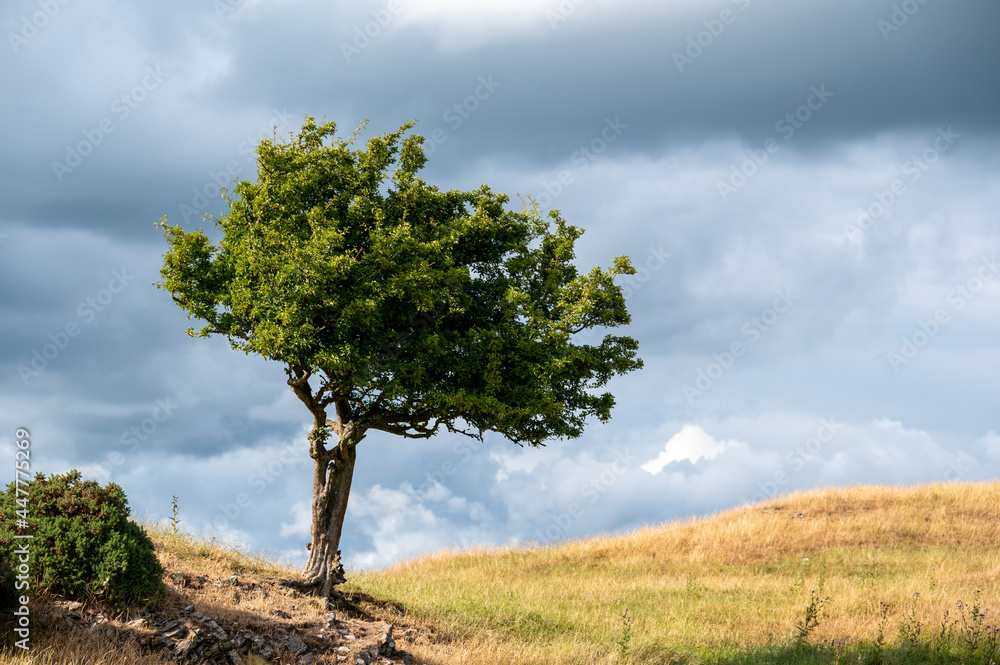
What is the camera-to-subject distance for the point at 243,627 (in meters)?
14.1

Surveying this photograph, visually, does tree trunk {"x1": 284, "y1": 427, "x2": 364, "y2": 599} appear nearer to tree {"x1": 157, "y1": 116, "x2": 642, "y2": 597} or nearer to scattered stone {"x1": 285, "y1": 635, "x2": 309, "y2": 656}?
tree {"x1": 157, "y1": 116, "x2": 642, "y2": 597}

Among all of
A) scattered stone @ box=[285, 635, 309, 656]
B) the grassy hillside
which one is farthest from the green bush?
the grassy hillside

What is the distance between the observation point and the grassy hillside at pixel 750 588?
16938mm

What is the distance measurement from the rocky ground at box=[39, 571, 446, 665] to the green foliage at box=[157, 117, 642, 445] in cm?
404

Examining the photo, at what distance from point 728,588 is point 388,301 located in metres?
15.2

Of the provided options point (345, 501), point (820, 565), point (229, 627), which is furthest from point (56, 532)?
point (820, 565)

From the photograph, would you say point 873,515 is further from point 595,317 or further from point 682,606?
point 595,317

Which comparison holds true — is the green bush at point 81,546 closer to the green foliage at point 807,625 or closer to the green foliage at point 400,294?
the green foliage at point 400,294

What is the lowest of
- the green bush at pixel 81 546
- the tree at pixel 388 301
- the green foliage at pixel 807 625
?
the green foliage at pixel 807 625

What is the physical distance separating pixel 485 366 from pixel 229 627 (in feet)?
24.4

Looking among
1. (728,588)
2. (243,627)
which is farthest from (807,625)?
(243,627)

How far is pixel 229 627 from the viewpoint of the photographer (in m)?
13.9

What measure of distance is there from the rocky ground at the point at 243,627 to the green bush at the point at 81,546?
1.14ft

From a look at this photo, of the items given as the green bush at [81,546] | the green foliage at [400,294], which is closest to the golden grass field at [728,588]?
the green bush at [81,546]
